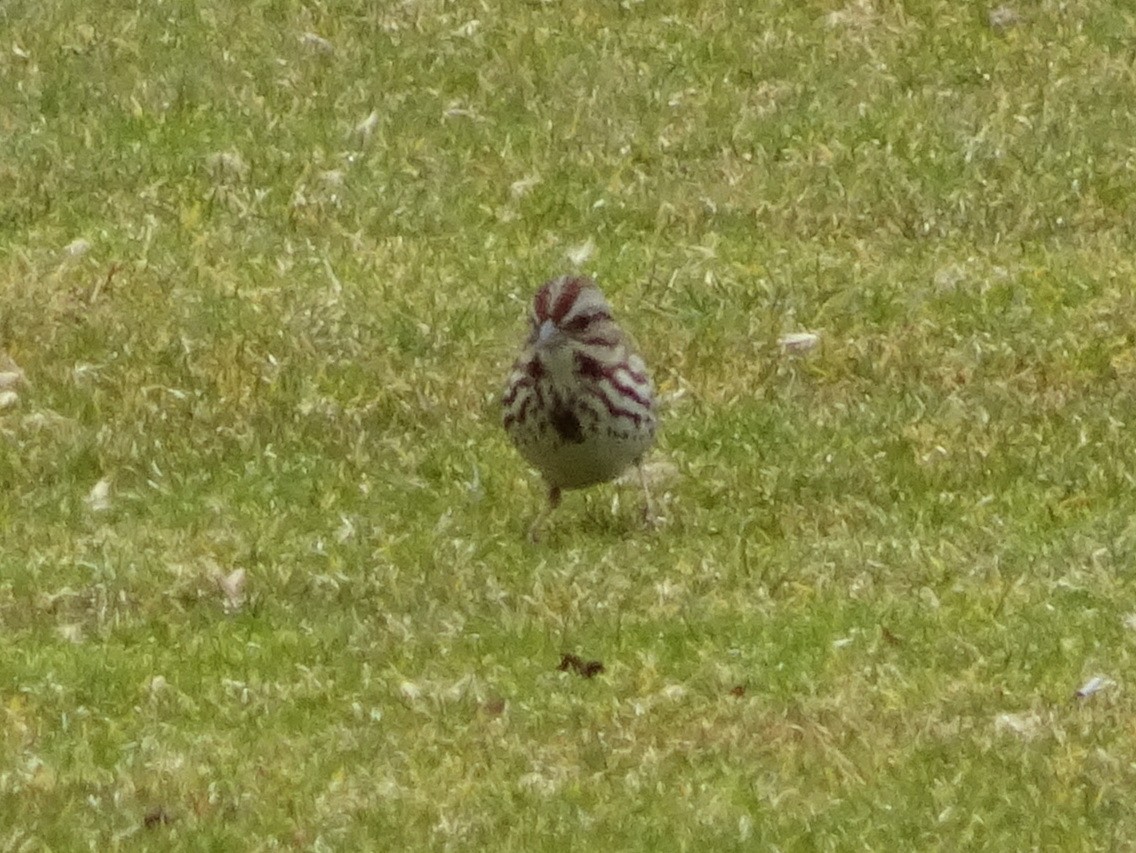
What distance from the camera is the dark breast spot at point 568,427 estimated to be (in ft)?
39.9

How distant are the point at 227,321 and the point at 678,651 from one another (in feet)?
16.2

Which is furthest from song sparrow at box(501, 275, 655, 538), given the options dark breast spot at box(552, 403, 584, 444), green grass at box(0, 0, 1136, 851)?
green grass at box(0, 0, 1136, 851)

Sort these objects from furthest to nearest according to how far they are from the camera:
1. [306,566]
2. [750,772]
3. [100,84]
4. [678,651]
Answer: [100,84] → [306,566] → [678,651] → [750,772]

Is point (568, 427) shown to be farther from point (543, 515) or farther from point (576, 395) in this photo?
point (543, 515)

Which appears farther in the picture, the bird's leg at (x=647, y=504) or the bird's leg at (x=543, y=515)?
the bird's leg at (x=647, y=504)

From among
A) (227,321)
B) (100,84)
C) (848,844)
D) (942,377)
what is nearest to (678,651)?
(848,844)

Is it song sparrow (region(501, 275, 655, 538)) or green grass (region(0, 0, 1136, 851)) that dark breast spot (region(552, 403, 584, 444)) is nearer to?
song sparrow (region(501, 275, 655, 538))

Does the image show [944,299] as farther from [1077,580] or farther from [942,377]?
[1077,580]

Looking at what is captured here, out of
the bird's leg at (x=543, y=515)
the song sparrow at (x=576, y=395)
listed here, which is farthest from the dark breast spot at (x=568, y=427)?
the bird's leg at (x=543, y=515)

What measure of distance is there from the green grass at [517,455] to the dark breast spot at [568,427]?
0.41 meters

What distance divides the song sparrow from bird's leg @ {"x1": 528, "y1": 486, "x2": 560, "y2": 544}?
12mm

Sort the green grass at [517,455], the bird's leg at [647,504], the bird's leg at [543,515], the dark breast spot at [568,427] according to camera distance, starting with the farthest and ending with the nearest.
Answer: the bird's leg at [647,504], the bird's leg at [543,515], the dark breast spot at [568,427], the green grass at [517,455]

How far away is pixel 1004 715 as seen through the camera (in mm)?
9789

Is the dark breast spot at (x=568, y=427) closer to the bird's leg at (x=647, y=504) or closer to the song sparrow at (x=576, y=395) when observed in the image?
the song sparrow at (x=576, y=395)
